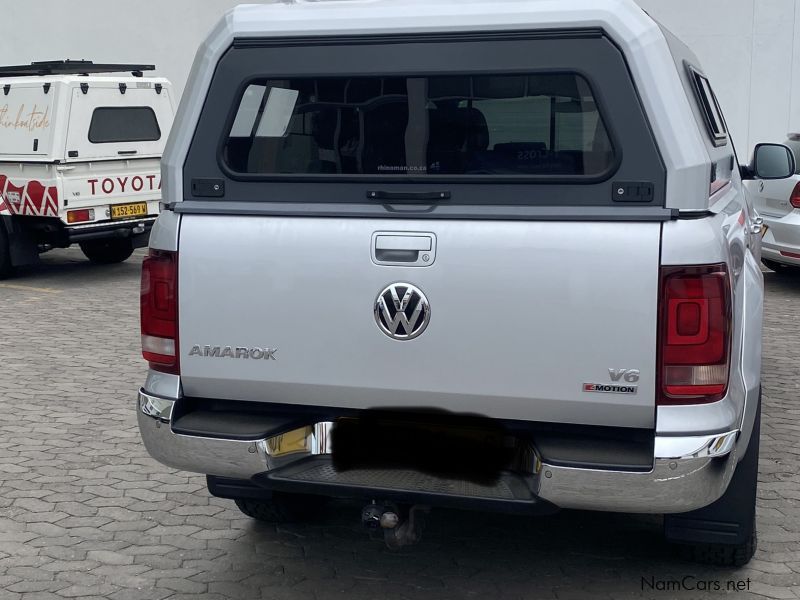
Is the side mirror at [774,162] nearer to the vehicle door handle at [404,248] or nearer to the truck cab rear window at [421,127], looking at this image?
the truck cab rear window at [421,127]

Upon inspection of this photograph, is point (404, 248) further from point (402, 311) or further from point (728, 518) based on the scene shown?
point (728, 518)

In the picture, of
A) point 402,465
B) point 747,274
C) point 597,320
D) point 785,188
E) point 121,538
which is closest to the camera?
point 597,320

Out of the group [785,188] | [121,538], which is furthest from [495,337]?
[785,188]

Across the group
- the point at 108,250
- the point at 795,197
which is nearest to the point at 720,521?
the point at 795,197

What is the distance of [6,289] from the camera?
1198 cm

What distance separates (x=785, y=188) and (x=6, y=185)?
26.9 ft

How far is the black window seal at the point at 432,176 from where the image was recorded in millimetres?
3400

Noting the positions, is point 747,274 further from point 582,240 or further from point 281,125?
point 281,125

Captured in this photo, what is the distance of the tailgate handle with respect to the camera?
3.46 meters

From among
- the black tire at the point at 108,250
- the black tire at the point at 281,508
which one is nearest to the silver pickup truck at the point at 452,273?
the black tire at the point at 281,508

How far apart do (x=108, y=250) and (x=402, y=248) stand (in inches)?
422

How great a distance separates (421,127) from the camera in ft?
11.9

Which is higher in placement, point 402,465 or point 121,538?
point 402,465

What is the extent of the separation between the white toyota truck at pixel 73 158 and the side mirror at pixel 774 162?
8057 mm
